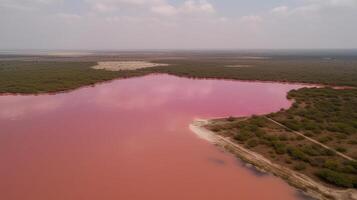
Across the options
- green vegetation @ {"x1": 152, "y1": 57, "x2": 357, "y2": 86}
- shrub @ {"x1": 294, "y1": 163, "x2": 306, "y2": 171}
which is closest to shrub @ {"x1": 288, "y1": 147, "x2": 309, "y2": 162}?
shrub @ {"x1": 294, "y1": 163, "x2": 306, "y2": 171}

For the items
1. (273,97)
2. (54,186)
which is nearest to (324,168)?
(54,186)

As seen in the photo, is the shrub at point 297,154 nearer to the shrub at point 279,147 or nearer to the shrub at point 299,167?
the shrub at point 279,147

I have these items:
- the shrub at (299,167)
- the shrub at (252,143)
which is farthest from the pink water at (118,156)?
the shrub at (252,143)

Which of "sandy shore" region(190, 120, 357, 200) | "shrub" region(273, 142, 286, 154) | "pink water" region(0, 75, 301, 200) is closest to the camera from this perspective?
"sandy shore" region(190, 120, 357, 200)

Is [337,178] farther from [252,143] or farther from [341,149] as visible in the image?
[252,143]

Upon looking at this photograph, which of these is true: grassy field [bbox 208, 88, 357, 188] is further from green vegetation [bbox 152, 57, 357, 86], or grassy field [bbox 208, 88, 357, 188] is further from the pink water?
green vegetation [bbox 152, 57, 357, 86]

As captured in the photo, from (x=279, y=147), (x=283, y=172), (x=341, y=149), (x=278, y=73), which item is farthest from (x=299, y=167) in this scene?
(x=278, y=73)
